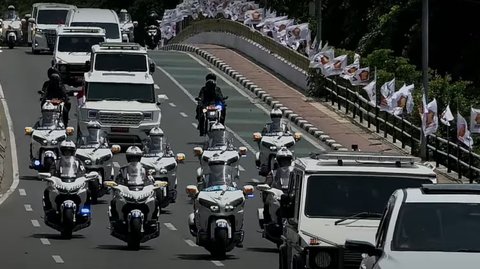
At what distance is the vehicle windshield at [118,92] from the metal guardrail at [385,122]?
641 centimetres

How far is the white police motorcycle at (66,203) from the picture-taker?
2928cm

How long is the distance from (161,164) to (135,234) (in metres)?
6.08

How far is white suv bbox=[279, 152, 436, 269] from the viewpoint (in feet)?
62.4

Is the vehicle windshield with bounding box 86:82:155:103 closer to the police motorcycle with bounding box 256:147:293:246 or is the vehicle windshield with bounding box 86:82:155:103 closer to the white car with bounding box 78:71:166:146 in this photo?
the white car with bounding box 78:71:166:146

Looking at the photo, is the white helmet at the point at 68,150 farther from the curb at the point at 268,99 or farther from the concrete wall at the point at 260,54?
→ the concrete wall at the point at 260,54

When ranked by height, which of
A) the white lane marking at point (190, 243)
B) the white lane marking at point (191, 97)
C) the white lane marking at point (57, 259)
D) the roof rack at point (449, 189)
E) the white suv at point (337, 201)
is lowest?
the white lane marking at point (191, 97)

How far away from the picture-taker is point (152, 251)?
92.9 feet

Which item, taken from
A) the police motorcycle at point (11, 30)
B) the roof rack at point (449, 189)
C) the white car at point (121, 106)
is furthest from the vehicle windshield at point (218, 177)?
the police motorcycle at point (11, 30)

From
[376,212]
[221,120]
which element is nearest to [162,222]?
[221,120]

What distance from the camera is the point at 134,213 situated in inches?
1091

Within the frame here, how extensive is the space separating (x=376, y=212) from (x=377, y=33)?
139 feet

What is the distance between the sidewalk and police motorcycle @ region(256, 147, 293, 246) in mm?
12617

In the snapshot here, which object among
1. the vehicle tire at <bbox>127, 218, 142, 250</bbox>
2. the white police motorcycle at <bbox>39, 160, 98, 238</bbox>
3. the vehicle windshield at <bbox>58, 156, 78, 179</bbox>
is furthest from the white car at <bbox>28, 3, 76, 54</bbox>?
the vehicle tire at <bbox>127, 218, 142, 250</bbox>

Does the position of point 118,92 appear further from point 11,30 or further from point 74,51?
point 11,30
